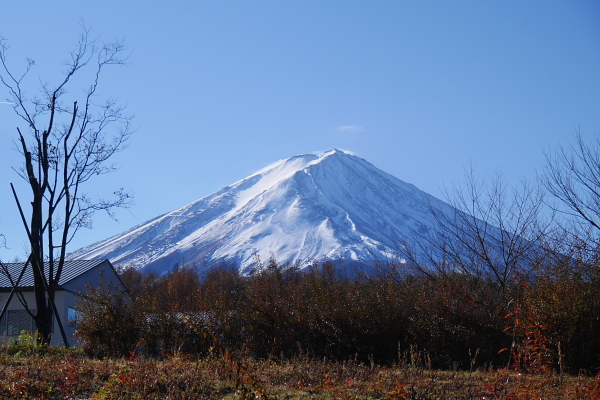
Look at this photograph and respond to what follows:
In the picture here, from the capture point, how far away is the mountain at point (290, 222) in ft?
331

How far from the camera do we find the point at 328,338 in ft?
33.2

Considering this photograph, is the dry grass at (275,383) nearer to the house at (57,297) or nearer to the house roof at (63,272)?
the house at (57,297)

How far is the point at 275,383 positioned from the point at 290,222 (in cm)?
10939

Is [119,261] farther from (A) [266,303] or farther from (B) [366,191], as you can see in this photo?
(A) [266,303]

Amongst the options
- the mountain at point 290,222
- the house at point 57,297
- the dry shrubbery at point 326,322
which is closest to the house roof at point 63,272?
the house at point 57,297

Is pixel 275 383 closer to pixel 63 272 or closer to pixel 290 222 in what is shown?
pixel 63 272

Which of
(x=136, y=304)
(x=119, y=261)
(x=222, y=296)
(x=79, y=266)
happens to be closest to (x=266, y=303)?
(x=222, y=296)

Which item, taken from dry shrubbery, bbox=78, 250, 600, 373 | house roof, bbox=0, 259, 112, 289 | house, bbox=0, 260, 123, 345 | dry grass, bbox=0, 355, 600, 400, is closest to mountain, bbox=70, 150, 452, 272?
house roof, bbox=0, 259, 112, 289

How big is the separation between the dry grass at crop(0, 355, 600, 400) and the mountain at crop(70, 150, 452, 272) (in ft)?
268

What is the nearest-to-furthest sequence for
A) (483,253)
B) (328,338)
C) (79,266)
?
(328,338) → (483,253) → (79,266)

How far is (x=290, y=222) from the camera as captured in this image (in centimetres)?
11625

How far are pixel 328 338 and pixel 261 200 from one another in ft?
393

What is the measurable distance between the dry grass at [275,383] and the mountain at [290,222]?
81.7 m

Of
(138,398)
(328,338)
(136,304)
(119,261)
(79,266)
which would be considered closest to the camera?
(138,398)
